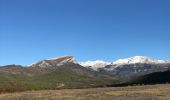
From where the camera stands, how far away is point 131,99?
221 feet

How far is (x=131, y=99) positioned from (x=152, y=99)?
373 centimetres

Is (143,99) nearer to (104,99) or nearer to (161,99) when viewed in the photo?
(161,99)

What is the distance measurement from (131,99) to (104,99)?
18.0 feet

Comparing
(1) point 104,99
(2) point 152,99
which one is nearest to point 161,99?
(2) point 152,99

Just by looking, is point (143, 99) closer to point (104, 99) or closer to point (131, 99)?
point (131, 99)

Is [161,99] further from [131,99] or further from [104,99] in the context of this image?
[104,99]

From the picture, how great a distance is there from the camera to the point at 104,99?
230ft

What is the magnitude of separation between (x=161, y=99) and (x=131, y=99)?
5.34 m

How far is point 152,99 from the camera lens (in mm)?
66188

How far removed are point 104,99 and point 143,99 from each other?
25.0 feet

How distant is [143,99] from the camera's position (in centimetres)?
6650

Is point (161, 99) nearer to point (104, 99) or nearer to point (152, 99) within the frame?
point (152, 99)

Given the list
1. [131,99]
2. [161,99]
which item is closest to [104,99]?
[131,99]

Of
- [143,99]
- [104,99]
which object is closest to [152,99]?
[143,99]
